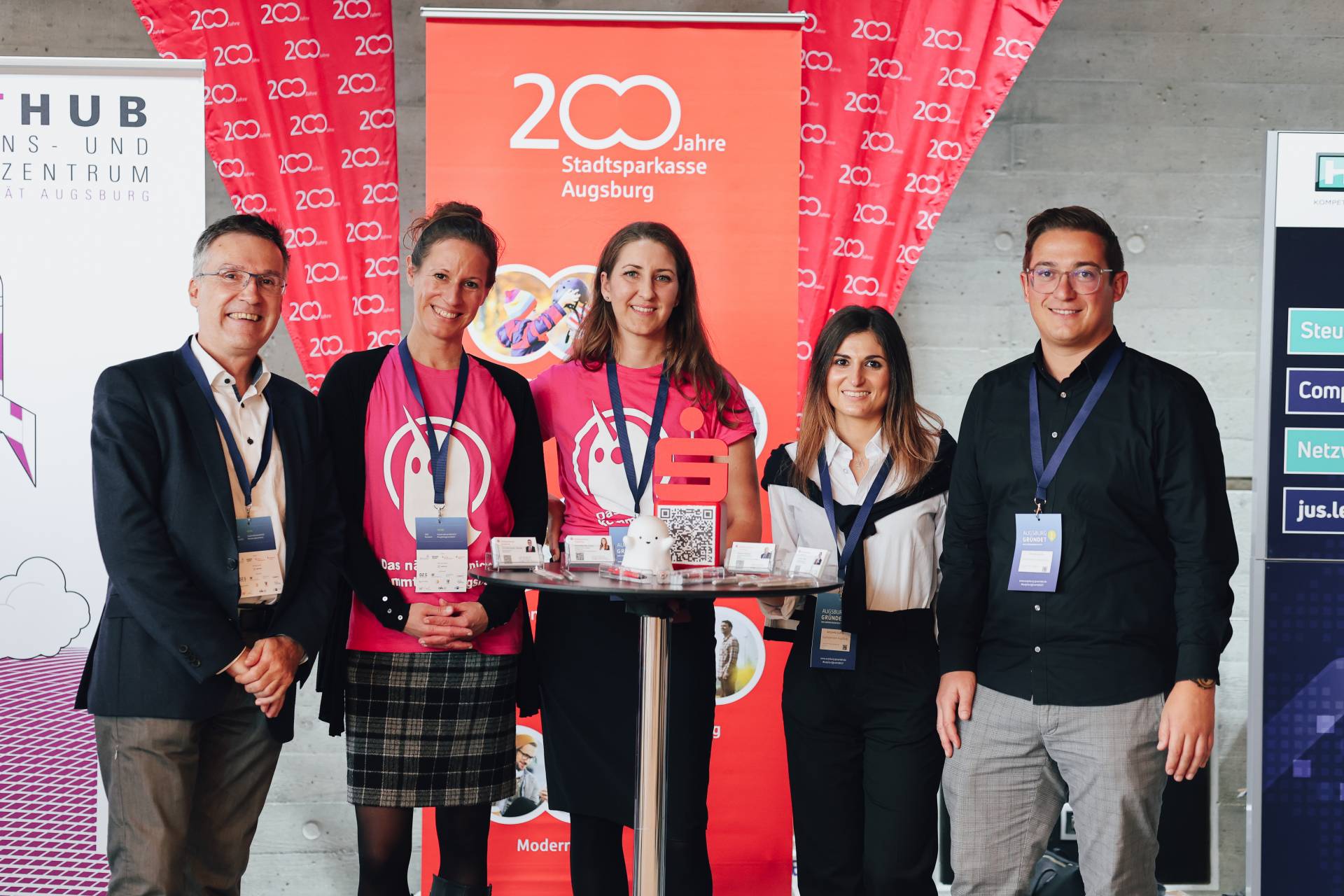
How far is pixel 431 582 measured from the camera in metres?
2.35

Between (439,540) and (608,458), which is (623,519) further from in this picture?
(439,540)

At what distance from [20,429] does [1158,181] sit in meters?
3.87

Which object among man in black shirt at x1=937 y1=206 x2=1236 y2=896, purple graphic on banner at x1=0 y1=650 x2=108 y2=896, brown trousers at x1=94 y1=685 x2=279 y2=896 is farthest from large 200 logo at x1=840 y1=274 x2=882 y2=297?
purple graphic on banner at x1=0 y1=650 x2=108 y2=896

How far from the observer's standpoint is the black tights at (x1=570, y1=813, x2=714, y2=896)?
242 centimetres

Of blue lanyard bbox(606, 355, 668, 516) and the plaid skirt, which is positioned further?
blue lanyard bbox(606, 355, 668, 516)

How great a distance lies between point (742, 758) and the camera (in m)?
3.29

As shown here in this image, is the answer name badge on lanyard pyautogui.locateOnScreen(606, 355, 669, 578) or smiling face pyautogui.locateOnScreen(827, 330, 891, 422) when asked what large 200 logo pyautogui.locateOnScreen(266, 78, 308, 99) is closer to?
name badge on lanyard pyautogui.locateOnScreen(606, 355, 669, 578)

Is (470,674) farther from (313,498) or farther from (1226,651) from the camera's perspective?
(1226,651)

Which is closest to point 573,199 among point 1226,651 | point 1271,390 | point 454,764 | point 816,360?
point 816,360

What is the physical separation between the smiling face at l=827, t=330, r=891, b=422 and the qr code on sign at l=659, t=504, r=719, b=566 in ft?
1.57

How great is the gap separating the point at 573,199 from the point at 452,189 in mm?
345

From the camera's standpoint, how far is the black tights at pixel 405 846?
2.38 metres

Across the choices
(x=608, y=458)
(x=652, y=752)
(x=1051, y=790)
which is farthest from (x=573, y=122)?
(x=1051, y=790)

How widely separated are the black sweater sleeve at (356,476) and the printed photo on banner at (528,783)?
1.06 meters
